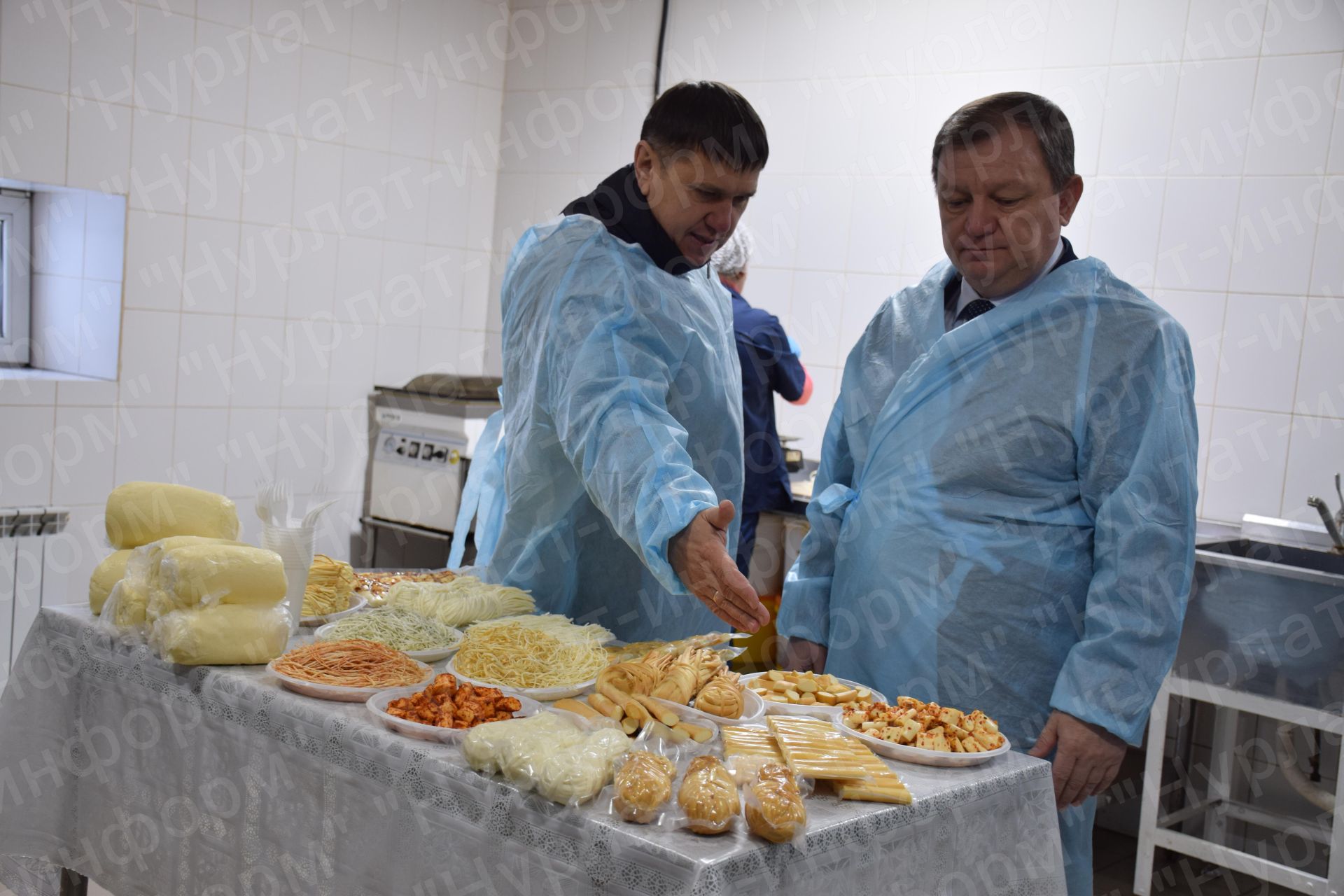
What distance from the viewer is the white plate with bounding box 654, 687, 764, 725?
4.77 ft

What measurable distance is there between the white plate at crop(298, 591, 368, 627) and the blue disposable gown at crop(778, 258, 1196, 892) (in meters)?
0.78

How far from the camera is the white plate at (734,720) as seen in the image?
146cm

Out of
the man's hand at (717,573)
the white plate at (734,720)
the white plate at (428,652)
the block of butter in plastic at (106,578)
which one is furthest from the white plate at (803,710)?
the block of butter in plastic at (106,578)

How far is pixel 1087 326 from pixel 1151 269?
6.55 ft

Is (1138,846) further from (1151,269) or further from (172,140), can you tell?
(172,140)

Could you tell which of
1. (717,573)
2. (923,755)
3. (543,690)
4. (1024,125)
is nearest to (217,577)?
(543,690)

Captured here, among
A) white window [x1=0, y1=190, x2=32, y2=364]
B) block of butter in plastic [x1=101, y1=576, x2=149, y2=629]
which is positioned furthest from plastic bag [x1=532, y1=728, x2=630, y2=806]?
white window [x1=0, y1=190, x2=32, y2=364]

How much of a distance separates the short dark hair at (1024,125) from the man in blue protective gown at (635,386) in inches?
12.5

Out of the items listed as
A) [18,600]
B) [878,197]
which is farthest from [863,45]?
[18,600]

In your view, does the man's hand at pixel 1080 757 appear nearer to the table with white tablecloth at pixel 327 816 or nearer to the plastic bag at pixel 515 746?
the table with white tablecloth at pixel 327 816

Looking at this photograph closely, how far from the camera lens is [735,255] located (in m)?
3.74

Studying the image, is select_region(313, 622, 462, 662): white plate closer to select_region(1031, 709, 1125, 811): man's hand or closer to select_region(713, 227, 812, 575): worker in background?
select_region(1031, 709, 1125, 811): man's hand

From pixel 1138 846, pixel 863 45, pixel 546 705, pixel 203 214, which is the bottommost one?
pixel 1138 846

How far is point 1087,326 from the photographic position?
1775mm
